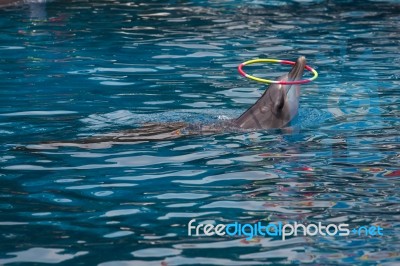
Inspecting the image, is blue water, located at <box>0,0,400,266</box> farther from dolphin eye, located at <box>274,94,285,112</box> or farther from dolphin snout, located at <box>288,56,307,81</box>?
dolphin snout, located at <box>288,56,307,81</box>

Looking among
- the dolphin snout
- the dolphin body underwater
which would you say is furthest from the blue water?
the dolphin snout


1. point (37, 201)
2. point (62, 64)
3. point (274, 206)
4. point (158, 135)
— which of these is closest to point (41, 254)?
point (37, 201)

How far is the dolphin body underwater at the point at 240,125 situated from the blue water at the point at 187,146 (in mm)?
106

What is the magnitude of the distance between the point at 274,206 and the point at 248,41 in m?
6.51

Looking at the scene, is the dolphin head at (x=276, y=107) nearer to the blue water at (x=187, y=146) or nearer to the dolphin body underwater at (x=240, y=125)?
the dolphin body underwater at (x=240, y=125)

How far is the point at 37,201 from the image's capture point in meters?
5.67

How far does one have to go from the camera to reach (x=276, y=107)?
25.8 feet

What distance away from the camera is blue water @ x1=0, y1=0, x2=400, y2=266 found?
491 centimetres

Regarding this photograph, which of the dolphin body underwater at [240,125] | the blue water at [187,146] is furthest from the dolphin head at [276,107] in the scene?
the blue water at [187,146]

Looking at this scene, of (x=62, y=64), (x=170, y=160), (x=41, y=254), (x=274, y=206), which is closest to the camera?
(x=41, y=254)

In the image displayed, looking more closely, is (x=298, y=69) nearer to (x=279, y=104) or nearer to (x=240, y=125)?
(x=279, y=104)

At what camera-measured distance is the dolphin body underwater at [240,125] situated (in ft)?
23.3

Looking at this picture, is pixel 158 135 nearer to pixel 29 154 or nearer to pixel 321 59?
pixel 29 154

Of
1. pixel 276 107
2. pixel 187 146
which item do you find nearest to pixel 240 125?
pixel 276 107
